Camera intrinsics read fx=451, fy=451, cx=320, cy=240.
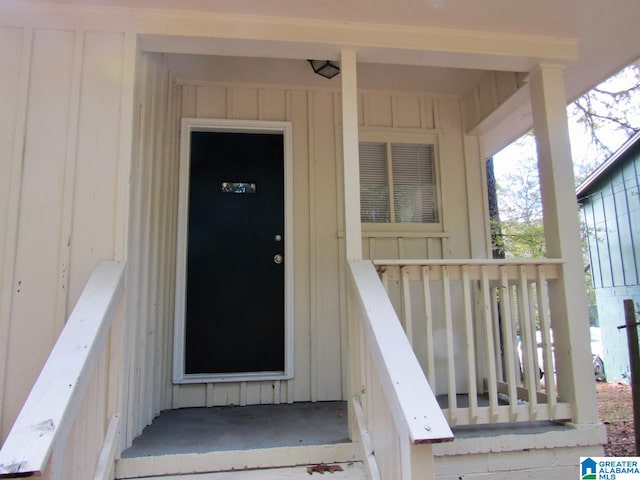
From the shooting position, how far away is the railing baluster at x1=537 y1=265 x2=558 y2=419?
2.35 meters

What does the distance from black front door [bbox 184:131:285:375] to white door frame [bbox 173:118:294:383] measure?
4 cm

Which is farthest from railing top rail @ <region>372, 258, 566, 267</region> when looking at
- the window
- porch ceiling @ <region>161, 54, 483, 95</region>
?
porch ceiling @ <region>161, 54, 483, 95</region>

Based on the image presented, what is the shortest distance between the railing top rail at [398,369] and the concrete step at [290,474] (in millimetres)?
533

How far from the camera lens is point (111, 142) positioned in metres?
2.26

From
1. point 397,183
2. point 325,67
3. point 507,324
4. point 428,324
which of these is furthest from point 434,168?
point 428,324

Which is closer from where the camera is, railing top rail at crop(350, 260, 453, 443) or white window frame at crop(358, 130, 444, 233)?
railing top rail at crop(350, 260, 453, 443)

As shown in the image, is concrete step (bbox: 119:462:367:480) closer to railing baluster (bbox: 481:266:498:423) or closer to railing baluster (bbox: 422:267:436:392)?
railing baluster (bbox: 422:267:436:392)

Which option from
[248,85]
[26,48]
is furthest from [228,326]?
[26,48]

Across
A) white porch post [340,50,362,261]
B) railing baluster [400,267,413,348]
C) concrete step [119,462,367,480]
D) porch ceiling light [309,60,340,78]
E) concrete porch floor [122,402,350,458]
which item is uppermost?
porch ceiling light [309,60,340,78]

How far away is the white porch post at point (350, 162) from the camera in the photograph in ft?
7.66

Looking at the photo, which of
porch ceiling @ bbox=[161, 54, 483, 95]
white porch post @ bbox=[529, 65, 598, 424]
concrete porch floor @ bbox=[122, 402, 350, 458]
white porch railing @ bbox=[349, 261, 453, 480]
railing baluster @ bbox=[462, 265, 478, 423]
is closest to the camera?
white porch railing @ bbox=[349, 261, 453, 480]

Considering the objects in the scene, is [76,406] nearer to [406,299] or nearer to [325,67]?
[406,299]

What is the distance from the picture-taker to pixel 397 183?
3533mm

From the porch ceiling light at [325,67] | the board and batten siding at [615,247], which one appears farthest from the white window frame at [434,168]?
the board and batten siding at [615,247]
